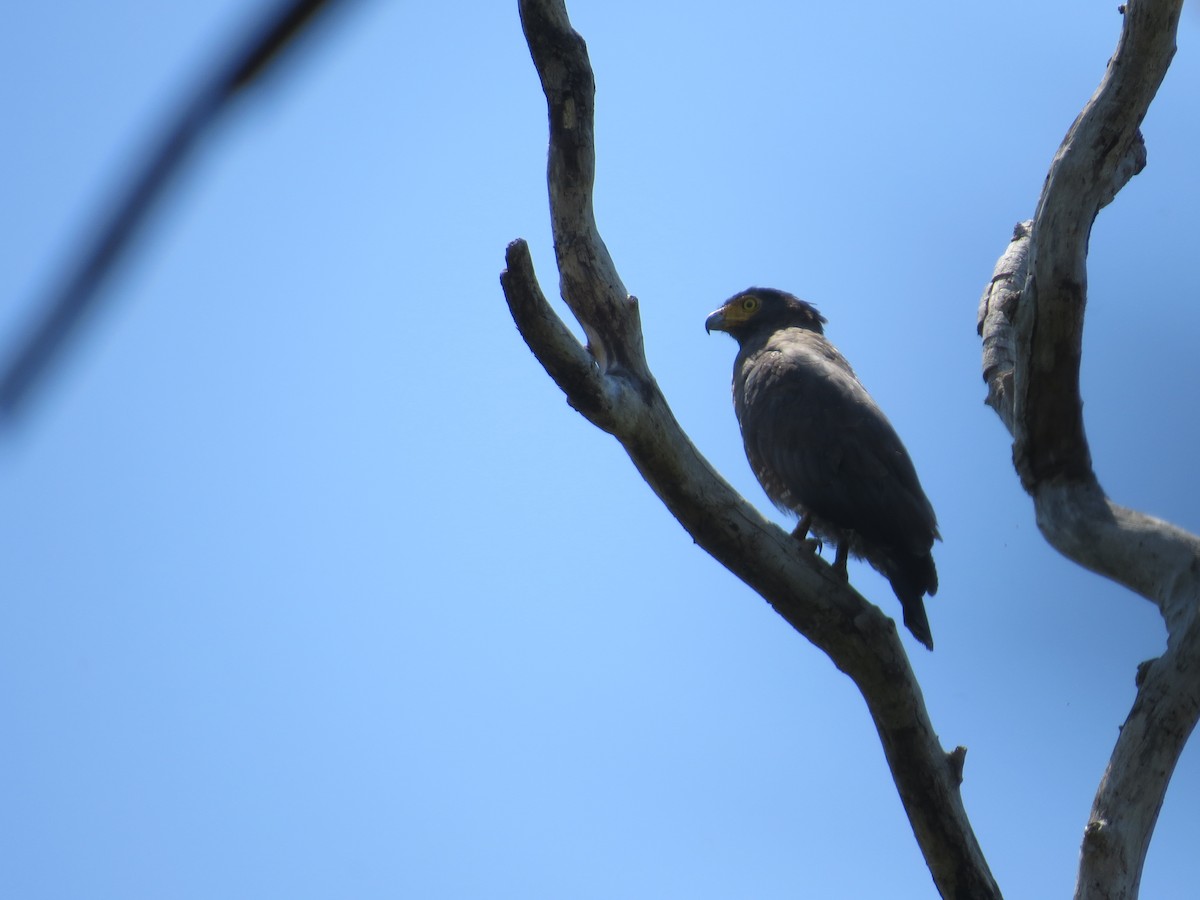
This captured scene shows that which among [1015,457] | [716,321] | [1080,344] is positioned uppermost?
[716,321]

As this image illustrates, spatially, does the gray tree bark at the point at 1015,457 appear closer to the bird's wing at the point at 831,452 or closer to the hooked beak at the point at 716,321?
the bird's wing at the point at 831,452

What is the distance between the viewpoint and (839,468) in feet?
17.1

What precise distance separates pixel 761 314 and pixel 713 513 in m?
2.81

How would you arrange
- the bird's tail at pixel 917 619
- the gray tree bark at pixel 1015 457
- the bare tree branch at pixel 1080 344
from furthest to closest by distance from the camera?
the bird's tail at pixel 917 619 → the bare tree branch at pixel 1080 344 → the gray tree bark at pixel 1015 457

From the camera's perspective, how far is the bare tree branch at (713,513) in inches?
163

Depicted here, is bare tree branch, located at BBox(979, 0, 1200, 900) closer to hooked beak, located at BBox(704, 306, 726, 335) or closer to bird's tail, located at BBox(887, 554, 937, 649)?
bird's tail, located at BBox(887, 554, 937, 649)

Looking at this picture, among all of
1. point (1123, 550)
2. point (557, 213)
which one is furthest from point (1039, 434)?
point (557, 213)

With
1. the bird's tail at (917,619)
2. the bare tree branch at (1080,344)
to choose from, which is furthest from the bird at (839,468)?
the bare tree branch at (1080,344)

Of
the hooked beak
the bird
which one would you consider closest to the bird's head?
the hooked beak

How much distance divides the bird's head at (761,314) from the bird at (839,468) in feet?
2.31

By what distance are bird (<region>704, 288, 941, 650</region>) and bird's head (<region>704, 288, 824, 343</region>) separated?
0.70 m

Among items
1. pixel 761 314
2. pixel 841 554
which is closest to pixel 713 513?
pixel 841 554

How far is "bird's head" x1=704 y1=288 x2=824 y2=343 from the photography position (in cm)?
675

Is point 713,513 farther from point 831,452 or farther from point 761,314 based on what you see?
point 761,314
